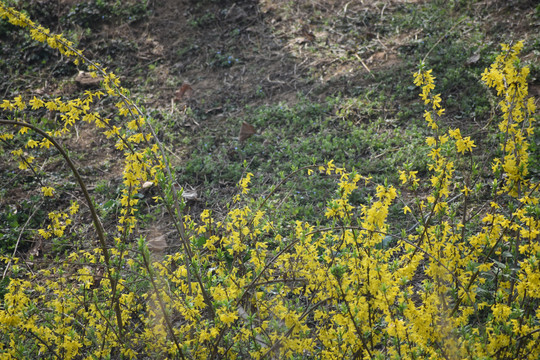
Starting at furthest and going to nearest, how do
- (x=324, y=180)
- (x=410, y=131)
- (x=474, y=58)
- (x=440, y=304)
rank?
(x=474, y=58), (x=410, y=131), (x=324, y=180), (x=440, y=304)

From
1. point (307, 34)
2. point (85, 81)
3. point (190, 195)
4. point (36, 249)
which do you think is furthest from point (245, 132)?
point (85, 81)

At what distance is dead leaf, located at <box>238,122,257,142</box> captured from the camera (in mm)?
5719

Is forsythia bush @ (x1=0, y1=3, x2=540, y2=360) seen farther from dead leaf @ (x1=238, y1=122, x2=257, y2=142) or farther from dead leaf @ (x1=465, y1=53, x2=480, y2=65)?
dead leaf @ (x1=465, y1=53, x2=480, y2=65)

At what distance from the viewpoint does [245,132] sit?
573 cm

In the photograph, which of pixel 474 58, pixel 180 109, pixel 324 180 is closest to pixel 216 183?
pixel 324 180

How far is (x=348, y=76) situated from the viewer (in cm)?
629

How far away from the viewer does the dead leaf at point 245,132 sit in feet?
18.8

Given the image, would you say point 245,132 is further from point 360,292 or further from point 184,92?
point 360,292

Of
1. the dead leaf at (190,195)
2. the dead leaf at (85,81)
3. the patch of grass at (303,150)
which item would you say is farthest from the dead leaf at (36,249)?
the dead leaf at (85,81)

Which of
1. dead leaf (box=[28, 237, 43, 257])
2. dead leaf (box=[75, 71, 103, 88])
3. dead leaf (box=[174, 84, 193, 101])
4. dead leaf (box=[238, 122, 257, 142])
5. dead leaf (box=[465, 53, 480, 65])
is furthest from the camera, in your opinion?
dead leaf (box=[75, 71, 103, 88])

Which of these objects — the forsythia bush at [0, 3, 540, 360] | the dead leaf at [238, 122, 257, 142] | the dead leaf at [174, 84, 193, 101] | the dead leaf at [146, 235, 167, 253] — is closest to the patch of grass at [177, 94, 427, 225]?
the dead leaf at [238, 122, 257, 142]

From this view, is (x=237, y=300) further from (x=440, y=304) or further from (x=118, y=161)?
(x=118, y=161)

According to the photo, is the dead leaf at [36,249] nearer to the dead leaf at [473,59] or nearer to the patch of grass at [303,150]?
the patch of grass at [303,150]

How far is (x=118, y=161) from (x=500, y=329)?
4714 mm
